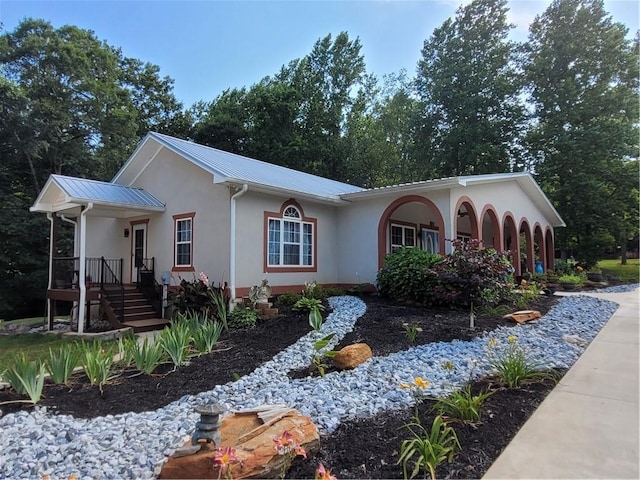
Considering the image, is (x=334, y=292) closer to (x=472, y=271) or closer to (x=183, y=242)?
(x=183, y=242)

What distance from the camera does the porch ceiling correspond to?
1024 centimetres

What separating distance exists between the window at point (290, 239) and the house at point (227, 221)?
0.03 metres

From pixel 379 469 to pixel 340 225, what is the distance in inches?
423

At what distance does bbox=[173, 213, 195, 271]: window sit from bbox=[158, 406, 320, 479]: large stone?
8.28m

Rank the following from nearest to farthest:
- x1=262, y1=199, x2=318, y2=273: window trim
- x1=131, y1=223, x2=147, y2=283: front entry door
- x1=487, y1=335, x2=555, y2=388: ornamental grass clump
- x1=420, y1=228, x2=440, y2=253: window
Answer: x1=487, y1=335, x2=555, y2=388: ornamental grass clump → x1=262, y1=199, x2=318, y2=273: window trim → x1=131, y1=223, x2=147, y2=283: front entry door → x1=420, y1=228, x2=440, y2=253: window

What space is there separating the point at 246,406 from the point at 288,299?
5.99 metres

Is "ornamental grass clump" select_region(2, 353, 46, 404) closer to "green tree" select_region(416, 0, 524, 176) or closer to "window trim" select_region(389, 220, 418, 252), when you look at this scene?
"window trim" select_region(389, 220, 418, 252)

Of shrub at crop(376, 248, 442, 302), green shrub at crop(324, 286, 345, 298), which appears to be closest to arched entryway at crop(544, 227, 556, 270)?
shrub at crop(376, 248, 442, 302)

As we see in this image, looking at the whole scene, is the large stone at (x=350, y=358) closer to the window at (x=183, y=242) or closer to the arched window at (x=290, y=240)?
the arched window at (x=290, y=240)

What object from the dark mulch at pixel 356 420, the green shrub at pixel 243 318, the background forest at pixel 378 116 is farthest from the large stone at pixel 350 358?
the background forest at pixel 378 116

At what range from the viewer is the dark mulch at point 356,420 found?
3062 mm

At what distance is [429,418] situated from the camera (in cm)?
371

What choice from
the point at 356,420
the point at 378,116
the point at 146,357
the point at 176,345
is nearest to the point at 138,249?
the point at 176,345

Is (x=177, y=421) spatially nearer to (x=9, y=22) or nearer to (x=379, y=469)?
(x=379, y=469)
